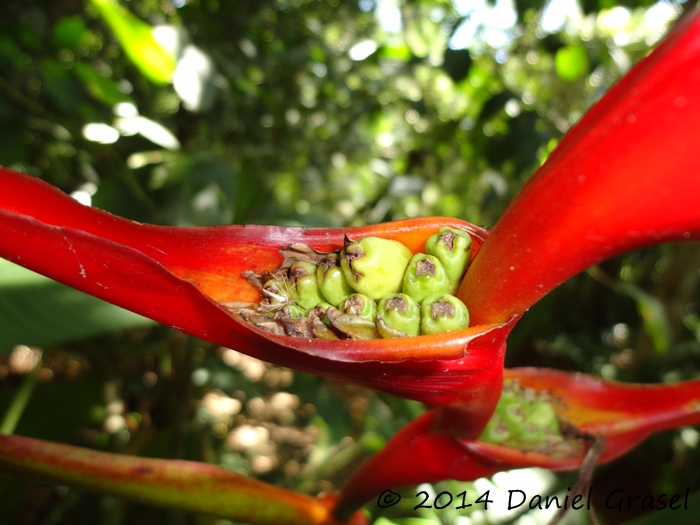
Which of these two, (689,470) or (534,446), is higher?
(689,470)

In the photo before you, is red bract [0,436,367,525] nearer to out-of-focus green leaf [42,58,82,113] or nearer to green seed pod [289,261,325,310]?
green seed pod [289,261,325,310]

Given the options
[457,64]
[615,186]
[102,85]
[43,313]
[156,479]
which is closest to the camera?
[615,186]

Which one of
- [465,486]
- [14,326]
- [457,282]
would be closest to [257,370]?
[465,486]

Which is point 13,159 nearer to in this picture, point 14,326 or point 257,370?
point 14,326

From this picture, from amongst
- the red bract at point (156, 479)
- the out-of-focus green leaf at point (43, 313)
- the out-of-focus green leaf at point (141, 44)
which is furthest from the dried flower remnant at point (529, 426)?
the out-of-focus green leaf at point (141, 44)

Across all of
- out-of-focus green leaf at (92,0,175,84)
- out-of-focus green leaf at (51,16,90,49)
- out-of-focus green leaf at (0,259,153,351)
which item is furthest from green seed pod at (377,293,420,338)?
out-of-focus green leaf at (51,16,90,49)

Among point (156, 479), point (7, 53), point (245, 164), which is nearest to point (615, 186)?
→ point (156, 479)

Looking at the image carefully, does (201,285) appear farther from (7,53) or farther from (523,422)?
(7,53)

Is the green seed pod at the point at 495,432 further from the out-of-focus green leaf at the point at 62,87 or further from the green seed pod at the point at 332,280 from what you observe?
the out-of-focus green leaf at the point at 62,87
